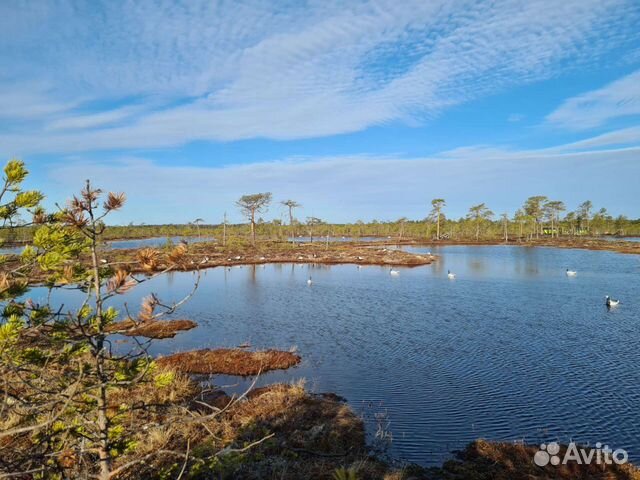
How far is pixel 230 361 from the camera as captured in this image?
791 inches

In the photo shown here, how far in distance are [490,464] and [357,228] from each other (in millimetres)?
138925

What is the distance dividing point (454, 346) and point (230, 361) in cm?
1138

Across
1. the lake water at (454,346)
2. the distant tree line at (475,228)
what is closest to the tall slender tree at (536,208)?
the distant tree line at (475,228)

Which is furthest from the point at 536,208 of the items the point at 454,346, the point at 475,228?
the point at 454,346

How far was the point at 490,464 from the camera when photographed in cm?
1107

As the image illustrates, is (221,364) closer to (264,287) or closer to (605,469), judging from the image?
(605,469)

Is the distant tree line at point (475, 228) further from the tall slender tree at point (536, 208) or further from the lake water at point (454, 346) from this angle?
the lake water at point (454, 346)

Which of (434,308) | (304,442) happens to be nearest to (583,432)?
(304,442)

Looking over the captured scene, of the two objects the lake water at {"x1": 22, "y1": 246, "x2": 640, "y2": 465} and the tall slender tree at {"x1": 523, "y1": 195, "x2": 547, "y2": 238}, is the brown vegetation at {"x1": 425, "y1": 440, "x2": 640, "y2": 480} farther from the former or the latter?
the tall slender tree at {"x1": 523, "y1": 195, "x2": 547, "y2": 238}

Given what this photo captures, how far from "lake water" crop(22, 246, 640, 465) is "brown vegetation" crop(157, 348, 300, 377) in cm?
75

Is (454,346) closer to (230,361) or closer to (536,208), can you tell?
(230,361)

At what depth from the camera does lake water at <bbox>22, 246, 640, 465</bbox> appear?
13.9 m

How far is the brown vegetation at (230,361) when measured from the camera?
19.2m

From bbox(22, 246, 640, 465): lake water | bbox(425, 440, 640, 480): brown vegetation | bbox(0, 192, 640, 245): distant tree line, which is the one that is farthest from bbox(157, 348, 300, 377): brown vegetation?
bbox(0, 192, 640, 245): distant tree line
